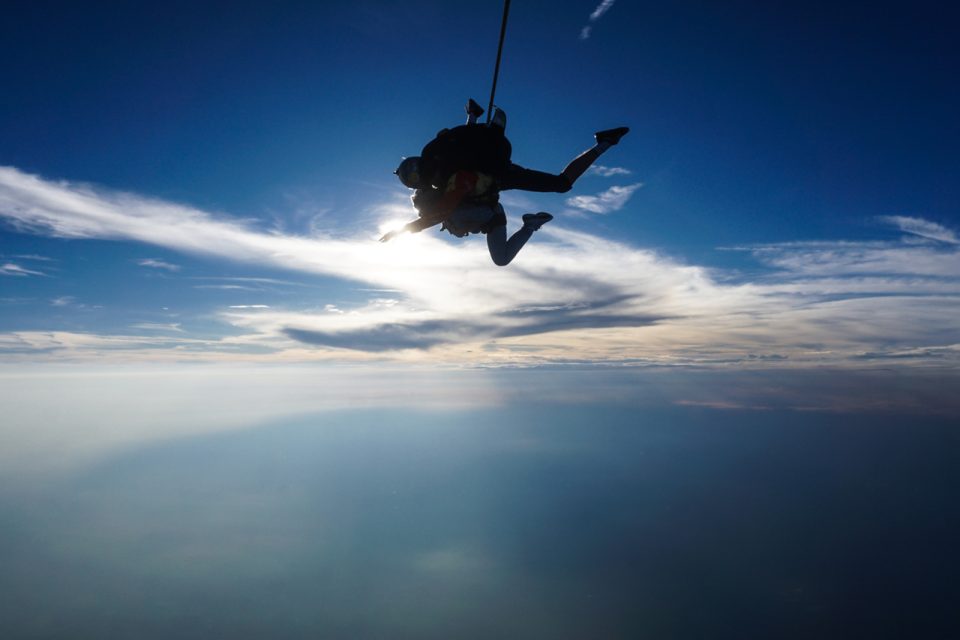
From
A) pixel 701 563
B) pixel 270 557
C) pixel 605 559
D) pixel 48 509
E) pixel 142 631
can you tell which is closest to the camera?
pixel 142 631

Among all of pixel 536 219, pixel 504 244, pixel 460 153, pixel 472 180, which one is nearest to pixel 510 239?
pixel 504 244

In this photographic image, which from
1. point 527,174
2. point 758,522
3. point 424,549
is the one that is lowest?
point 424,549

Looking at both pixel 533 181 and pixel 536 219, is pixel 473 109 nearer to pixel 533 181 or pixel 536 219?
pixel 533 181

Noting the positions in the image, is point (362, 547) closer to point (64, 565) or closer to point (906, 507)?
point (64, 565)

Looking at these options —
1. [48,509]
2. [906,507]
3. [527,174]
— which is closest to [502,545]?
[906,507]

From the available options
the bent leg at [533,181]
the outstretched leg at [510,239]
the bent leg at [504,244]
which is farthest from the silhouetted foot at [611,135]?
the bent leg at [504,244]

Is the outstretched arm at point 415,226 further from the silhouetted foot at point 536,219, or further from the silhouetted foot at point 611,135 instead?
the silhouetted foot at point 611,135

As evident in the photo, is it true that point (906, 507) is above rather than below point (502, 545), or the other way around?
above
